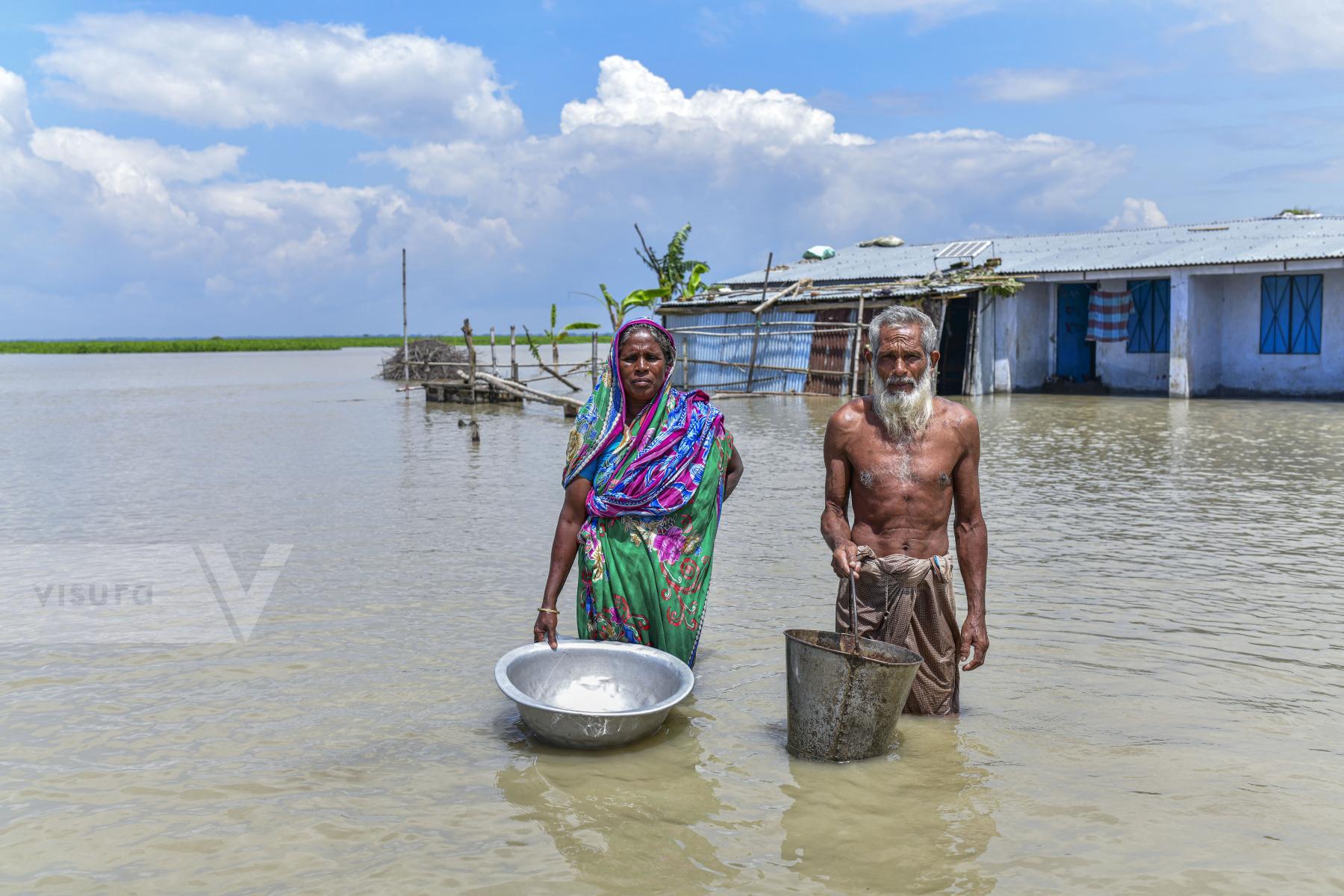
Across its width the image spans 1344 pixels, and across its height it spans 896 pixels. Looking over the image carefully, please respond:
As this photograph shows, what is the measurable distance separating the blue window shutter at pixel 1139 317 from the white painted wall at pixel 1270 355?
50.9 inches

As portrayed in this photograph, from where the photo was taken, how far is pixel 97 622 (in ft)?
19.5

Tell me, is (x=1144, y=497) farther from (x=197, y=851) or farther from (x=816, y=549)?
(x=197, y=851)

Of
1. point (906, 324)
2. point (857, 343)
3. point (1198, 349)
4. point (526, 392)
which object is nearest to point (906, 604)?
point (906, 324)

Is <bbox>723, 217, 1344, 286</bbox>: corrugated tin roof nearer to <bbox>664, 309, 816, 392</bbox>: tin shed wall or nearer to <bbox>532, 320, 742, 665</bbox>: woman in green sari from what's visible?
<bbox>664, 309, 816, 392</bbox>: tin shed wall

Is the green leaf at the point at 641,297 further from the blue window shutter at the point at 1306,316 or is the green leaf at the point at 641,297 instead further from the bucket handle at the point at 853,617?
the bucket handle at the point at 853,617

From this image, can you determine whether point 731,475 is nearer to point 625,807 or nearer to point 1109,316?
point 625,807

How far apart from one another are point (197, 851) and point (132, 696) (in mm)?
1767

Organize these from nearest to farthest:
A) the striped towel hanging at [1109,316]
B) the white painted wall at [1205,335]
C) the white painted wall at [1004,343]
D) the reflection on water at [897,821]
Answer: the reflection on water at [897,821] < the white painted wall at [1205,335] < the striped towel hanging at [1109,316] < the white painted wall at [1004,343]

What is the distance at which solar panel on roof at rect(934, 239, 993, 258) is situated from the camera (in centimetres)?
2522

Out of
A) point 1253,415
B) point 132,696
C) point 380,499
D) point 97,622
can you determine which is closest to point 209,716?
point 132,696

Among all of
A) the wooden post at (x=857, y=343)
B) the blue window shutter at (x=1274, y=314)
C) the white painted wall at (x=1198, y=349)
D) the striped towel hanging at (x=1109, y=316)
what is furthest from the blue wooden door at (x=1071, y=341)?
the wooden post at (x=857, y=343)

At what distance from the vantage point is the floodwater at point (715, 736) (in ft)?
10.2

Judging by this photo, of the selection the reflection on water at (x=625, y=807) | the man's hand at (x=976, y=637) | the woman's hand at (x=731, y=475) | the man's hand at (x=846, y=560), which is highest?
the woman's hand at (x=731, y=475)

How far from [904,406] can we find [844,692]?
3.06 feet
